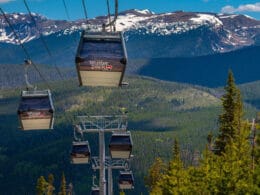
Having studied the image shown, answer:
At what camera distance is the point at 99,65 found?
16625 millimetres

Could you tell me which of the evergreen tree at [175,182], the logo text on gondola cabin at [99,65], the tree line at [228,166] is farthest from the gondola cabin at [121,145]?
the logo text on gondola cabin at [99,65]

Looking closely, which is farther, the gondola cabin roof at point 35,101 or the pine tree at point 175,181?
the pine tree at point 175,181

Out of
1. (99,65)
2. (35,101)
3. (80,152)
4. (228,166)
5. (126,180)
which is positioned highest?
(126,180)

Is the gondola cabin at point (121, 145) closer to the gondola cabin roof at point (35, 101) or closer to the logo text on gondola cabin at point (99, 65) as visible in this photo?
the gondola cabin roof at point (35, 101)

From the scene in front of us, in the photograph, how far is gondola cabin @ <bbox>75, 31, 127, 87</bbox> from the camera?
16531 mm

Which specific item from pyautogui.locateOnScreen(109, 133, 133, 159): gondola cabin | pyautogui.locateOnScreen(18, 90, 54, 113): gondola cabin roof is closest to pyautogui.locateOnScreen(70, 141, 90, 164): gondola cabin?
pyautogui.locateOnScreen(109, 133, 133, 159): gondola cabin

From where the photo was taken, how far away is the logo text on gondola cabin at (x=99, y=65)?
16.5 m

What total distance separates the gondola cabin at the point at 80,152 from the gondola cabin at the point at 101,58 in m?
28.6

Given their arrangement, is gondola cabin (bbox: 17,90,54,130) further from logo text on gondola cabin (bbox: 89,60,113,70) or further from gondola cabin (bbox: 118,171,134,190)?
gondola cabin (bbox: 118,171,134,190)

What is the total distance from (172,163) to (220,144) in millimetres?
7009

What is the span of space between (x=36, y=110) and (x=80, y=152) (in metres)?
22.6

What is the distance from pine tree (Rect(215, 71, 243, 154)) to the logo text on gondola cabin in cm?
4782

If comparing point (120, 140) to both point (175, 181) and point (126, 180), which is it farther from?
point (175, 181)

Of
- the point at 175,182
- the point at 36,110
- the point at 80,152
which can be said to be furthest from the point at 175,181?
the point at 36,110
